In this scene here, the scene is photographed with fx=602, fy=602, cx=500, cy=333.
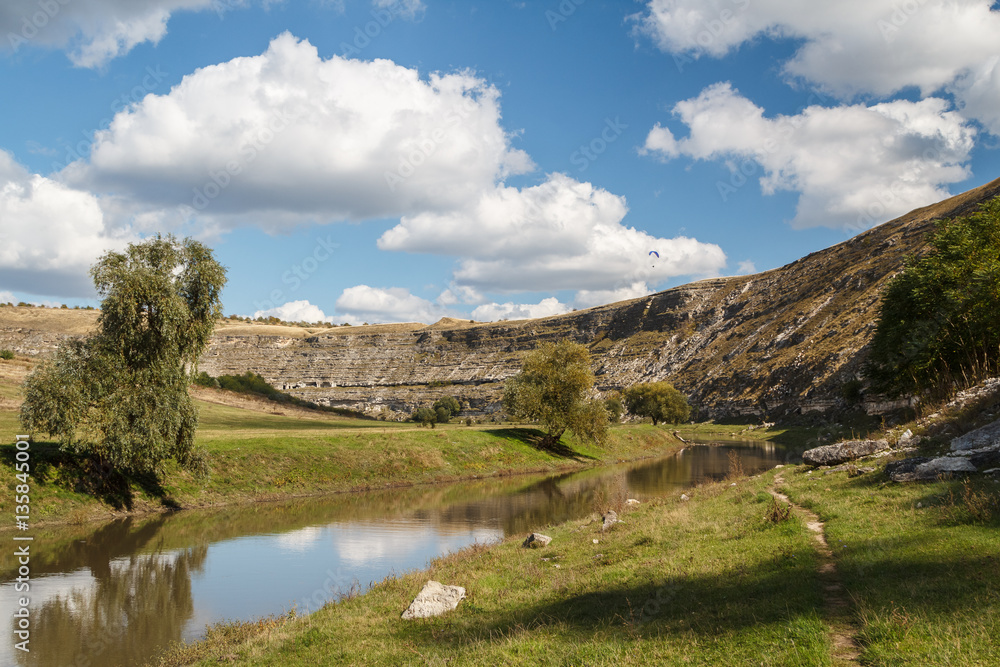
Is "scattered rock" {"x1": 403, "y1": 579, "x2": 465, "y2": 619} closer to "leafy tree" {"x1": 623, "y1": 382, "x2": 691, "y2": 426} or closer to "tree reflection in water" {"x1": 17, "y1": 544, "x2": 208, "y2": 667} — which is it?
"tree reflection in water" {"x1": 17, "y1": 544, "x2": 208, "y2": 667}

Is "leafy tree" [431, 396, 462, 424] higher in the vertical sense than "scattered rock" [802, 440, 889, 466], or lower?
lower

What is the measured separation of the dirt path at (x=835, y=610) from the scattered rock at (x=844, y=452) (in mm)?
12025

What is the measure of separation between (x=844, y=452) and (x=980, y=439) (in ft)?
26.8

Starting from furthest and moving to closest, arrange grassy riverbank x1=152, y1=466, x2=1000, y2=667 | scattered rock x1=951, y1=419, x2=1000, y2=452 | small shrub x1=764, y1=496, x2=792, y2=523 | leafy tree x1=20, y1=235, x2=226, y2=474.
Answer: leafy tree x1=20, y1=235, x2=226, y2=474 < scattered rock x1=951, y1=419, x2=1000, y2=452 < small shrub x1=764, y1=496, x2=792, y2=523 < grassy riverbank x1=152, y1=466, x2=1000, y2=667

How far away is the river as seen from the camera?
54.1ft

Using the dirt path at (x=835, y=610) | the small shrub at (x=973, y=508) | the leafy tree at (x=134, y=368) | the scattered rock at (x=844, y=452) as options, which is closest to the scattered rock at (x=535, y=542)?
the dirt path at (x=835, y=610)

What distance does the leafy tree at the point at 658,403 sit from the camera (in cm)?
11944

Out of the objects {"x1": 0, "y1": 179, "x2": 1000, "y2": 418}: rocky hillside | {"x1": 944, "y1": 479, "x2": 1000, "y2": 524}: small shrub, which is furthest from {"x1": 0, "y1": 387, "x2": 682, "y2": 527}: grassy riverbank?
{"x1": 0, "y1": 179, "x2": 1000, "y2": 418}: rocky hillside

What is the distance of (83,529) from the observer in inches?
1113

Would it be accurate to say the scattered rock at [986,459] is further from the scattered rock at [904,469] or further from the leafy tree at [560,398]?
the leafy tree at [560,398]

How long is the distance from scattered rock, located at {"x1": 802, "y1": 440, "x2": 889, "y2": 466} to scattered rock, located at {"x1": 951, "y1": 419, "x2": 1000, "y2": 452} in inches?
242

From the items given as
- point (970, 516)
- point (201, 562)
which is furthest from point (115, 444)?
point (970, 516)

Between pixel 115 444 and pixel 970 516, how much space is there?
32.5 metres

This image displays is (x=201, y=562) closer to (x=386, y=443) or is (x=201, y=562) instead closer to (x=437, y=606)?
(x=437, y=606)
